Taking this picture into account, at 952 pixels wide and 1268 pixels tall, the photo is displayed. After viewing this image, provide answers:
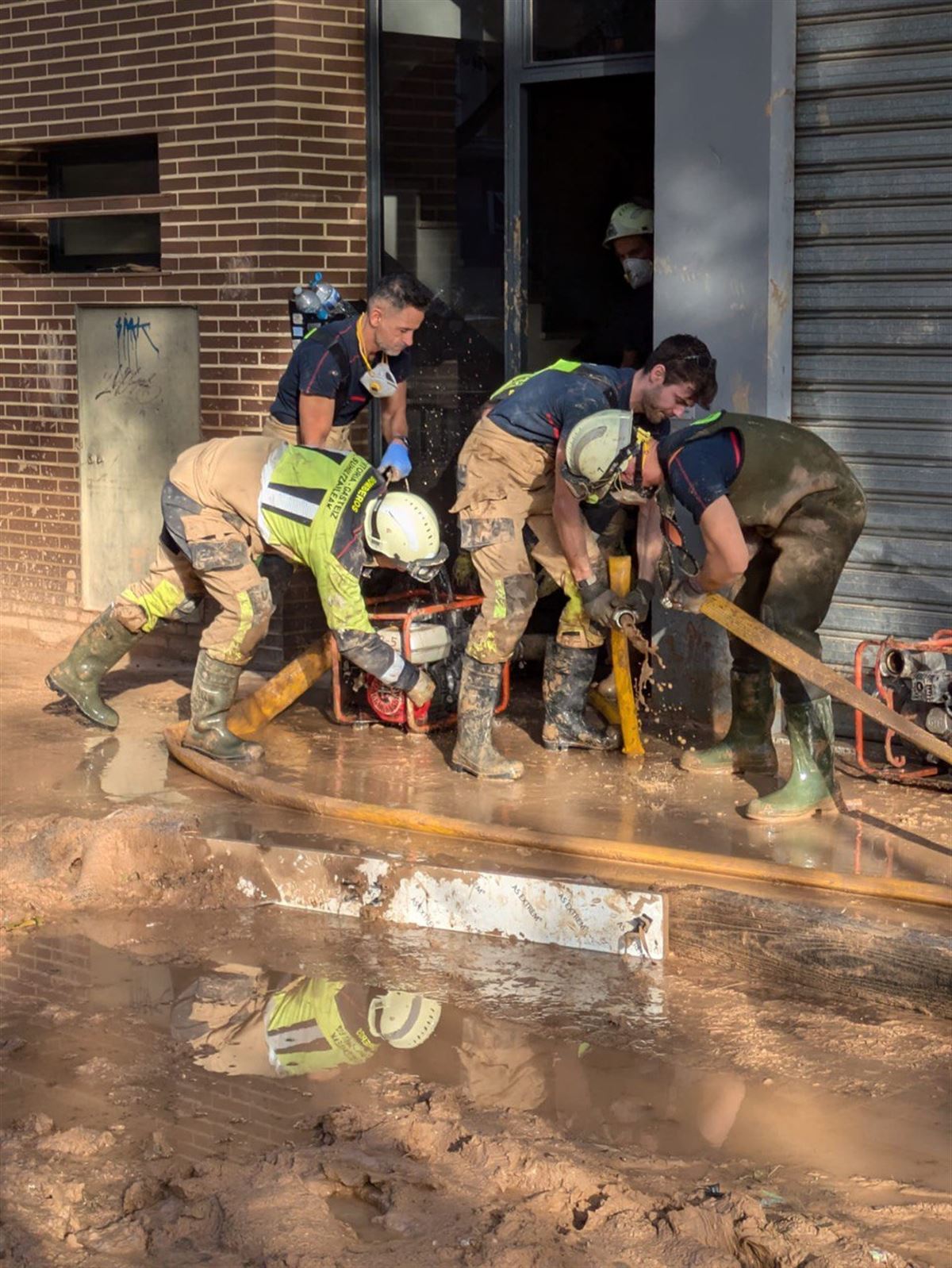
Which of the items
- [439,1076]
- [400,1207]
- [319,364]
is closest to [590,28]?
[319,364]

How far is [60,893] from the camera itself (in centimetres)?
660

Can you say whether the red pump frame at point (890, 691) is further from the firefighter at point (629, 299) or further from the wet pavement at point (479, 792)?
the firefighter at point (629, 299)

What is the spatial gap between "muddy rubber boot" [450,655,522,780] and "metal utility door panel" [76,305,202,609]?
3.46 meters

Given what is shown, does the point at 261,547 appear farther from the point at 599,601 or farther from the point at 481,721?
the point at 599,601

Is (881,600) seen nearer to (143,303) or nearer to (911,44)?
(911,44)

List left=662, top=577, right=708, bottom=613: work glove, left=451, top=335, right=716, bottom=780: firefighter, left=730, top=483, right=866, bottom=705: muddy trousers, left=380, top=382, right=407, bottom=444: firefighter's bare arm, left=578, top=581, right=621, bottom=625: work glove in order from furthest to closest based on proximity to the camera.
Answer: left=380, top=382, right=407, bottom=444: firefighter's bare arm
left=578, top=581, right=621, bottom=625: work glove
left=451, top=335, right=716, bottom=780: firefighter
left=730, top=483, right=866, bottom=705: muddy trousers
left=662, top=577, right=708, bottom=613: work glove

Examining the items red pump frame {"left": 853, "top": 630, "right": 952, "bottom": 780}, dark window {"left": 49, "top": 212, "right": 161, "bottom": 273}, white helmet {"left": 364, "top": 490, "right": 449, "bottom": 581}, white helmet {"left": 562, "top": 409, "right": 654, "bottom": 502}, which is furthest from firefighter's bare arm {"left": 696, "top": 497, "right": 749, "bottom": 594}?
dark window {"left": 49, "top": 212, "right": 161, "bottom": 273}

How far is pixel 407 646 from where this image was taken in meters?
7.84

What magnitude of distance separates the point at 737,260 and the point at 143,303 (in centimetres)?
401

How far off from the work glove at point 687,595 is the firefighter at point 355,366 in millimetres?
2060

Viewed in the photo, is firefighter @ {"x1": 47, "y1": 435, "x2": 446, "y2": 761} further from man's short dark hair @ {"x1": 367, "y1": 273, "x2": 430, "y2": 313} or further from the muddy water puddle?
the muddy water puddle

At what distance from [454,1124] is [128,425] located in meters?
6.81

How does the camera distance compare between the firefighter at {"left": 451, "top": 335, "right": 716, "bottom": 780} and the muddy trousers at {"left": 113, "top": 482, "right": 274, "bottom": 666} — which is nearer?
the firefighter at {"left": 451, "top": 335, "right": 716, "bottom": 780}

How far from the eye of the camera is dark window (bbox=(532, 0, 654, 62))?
8484 millimetres
